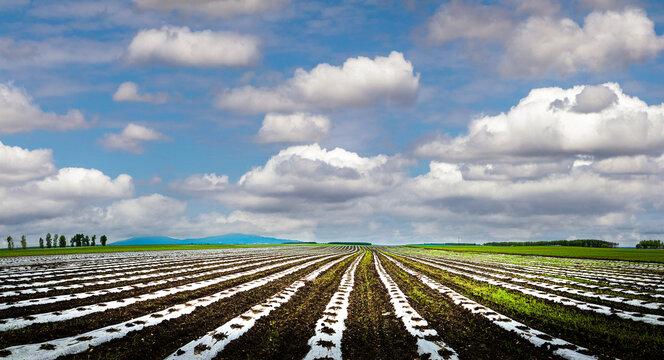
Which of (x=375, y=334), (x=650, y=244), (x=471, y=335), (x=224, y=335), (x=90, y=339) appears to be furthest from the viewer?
(x=650, y=244)

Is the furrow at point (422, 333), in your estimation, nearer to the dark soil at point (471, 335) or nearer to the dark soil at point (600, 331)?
the dark soil at point (471, 335)

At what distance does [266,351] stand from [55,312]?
33.4ft

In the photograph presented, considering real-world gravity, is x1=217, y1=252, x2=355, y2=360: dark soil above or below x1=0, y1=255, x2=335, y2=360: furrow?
below

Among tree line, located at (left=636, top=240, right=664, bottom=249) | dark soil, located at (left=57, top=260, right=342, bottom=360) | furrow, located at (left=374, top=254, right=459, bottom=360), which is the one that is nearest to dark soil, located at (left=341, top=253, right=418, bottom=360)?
furrow, located at (left=374, top=254, right=459, bottom=360)

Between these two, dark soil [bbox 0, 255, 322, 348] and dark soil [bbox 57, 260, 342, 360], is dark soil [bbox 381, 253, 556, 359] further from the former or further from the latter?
dark soil [bbox 0, 255, 322, 348]

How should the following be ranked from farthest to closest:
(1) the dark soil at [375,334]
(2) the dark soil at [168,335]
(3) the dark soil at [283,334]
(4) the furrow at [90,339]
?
(1) the dark soil at [375,334], (3) the dark soil at [283,334], (2) the dark soil at [168,335], (4) the furrow at [90,339]

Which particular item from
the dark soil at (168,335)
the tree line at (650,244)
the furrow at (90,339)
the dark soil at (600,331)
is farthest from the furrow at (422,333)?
the tree line at (650,244)

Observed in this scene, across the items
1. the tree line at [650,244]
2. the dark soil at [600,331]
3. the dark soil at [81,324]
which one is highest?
the dark soil at [81,324]

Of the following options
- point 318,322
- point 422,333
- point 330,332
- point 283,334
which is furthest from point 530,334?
point 283,334

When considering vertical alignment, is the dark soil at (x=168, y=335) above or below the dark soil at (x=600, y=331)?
above

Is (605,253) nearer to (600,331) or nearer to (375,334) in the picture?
(600,331)

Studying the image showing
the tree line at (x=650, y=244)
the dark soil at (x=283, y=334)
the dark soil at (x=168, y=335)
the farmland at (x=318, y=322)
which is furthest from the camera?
the tree line at (x=650, y=244)

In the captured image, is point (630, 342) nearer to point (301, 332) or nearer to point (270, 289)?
point (301, 332)

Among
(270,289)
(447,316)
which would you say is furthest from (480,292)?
(270,289)
